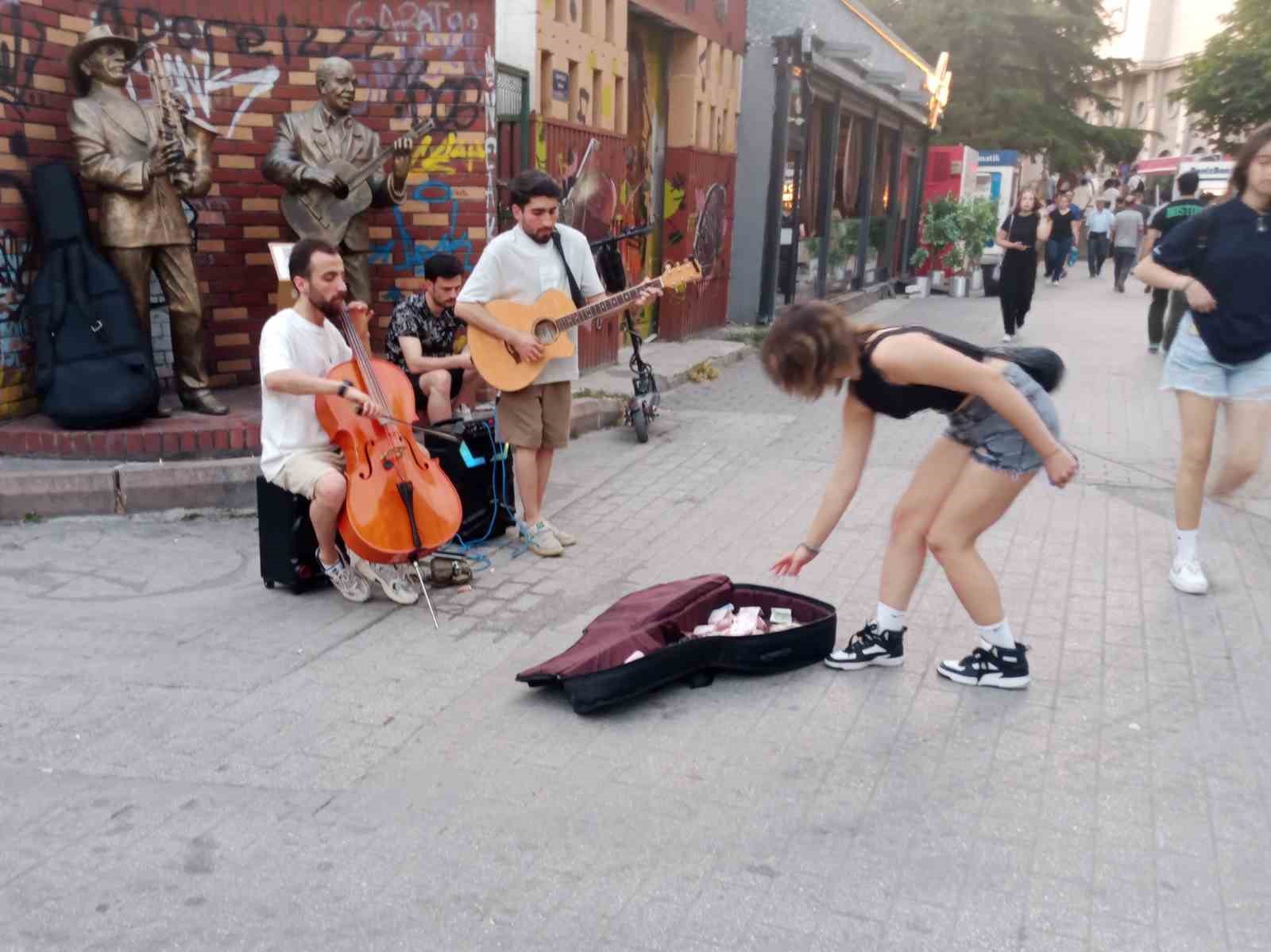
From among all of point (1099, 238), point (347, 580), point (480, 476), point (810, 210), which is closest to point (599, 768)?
point (347, 580)

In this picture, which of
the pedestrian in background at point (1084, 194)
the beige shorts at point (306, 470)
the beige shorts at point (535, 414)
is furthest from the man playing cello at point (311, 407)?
the pedestrian in background at point (1084, 194)

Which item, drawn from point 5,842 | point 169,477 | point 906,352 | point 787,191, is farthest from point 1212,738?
point 787,191

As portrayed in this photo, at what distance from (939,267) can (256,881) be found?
2110cm

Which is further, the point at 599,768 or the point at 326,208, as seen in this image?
the point at 326,208

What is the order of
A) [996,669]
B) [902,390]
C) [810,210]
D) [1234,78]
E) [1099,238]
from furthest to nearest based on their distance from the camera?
1. [1234,78]
2. [1099,238]
3. [810,210]
4. [996,669]
5. [902,390]

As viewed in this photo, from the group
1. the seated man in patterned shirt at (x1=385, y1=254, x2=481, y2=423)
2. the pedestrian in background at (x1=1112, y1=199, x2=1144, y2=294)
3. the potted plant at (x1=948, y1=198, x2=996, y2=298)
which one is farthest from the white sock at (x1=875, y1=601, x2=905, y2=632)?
the pedestrian in background at (x1=1112, y1=199, x2=1144, y2=294)

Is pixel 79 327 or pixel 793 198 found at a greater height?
pixel 793 198

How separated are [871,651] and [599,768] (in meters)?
1.19

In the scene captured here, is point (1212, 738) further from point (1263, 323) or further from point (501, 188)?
point (501, 188)

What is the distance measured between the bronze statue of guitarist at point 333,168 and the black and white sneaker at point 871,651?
3983mm

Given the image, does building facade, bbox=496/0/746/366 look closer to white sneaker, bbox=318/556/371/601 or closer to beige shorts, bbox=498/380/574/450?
beige shorts, bbox=498/380/574/450

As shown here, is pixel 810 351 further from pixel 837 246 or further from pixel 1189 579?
pixel 837 246

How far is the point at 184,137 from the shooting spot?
6207mm

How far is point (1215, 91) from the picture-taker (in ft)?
107
